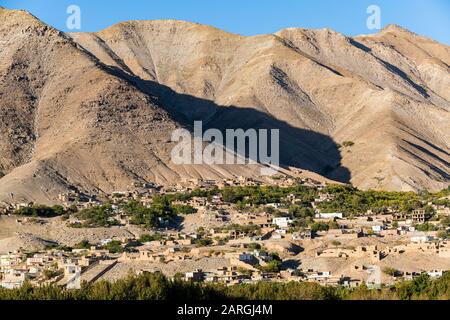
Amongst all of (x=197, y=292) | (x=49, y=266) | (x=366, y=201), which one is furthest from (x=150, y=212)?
(x=197, y=292)

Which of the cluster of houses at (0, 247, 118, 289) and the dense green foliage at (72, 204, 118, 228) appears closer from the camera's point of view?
the cluster of houses at (0, 247, 118, 289)

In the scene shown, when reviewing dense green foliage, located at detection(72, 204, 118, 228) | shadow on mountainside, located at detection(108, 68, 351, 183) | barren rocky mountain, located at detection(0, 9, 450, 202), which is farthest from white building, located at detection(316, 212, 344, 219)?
shadow on mountainside, located at detection(108, 68, 351, 183)

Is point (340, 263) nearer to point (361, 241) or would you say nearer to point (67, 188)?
point (361, 241)

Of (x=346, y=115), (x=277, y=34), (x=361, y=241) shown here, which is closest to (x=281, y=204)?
(x=361, y=241)

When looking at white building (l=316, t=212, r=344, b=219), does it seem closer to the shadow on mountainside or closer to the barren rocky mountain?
the barren rocky mountain

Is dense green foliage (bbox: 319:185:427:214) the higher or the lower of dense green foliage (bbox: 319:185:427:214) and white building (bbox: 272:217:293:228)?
the higher

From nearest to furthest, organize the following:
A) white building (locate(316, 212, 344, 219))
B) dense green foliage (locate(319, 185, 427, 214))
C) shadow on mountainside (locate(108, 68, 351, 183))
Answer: white building (locate(316, 212, 344, 219))
dense green foliage (locate(319, 185, 427, 214))
shadow on mountainside (locate(108, 68, 351, 183))

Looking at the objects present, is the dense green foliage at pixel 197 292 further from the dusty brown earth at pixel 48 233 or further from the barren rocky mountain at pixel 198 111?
the barren rocky mountain at pixel 198 111

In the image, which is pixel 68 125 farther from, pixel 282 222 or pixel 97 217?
pixel 282 222
